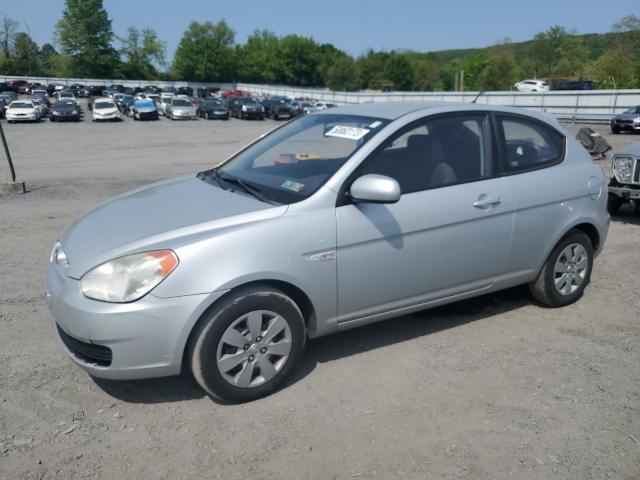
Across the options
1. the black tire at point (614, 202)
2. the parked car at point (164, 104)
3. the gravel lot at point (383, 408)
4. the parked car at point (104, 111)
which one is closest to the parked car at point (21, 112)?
the parked car at point (104, 111)

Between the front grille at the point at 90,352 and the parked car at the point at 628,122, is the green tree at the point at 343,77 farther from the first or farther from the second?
the front grille at the point at 90,352

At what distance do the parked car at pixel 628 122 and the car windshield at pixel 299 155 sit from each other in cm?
2419

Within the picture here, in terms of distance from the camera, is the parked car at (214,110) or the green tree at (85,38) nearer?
the parked car at (214,110)

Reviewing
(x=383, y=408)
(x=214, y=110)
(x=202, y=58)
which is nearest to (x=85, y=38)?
(x=202, y=58)

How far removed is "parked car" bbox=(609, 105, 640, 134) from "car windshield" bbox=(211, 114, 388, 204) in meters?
24.2

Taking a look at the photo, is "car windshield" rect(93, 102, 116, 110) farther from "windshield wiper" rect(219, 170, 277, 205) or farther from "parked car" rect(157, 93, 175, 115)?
"windshield wiper" rect(219, 170, 277, 205)

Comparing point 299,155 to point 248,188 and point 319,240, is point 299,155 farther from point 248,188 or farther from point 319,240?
point 319,240

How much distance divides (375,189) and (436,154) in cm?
91

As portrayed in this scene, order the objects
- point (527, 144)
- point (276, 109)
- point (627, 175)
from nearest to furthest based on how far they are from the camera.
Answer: point (527, 144) < point (627, 175) < point (276, 109)

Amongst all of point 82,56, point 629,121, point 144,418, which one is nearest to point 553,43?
point 629,121

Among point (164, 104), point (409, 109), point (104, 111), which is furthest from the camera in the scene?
point (164, 104)

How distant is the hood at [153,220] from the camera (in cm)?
319

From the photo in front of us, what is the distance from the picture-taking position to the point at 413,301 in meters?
3.95

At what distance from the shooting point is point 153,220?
3465 millimetres
